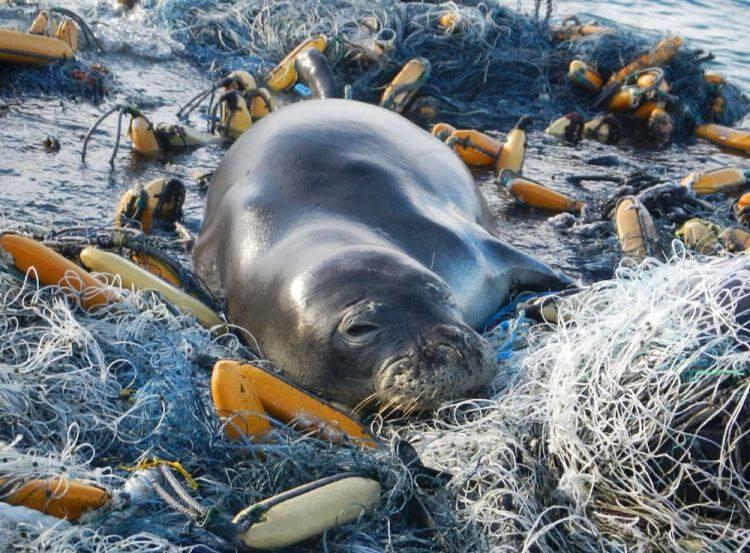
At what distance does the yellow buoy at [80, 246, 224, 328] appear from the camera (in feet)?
15.0

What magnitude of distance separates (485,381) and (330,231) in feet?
3.94

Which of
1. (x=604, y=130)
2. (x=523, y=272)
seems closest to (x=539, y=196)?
(x=523, y=272)

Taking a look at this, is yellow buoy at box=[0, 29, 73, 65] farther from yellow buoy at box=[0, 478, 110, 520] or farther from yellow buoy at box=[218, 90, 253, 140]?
yellow buoy at box=[0, 478, 110, 520]

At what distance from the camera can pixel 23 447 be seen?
3.21 m

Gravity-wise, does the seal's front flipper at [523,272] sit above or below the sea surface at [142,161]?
above

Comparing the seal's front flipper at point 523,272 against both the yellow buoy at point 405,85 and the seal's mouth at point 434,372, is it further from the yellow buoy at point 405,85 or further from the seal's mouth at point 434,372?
the yellow buoy at point 405,85

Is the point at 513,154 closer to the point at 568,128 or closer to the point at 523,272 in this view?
the point at 568,128

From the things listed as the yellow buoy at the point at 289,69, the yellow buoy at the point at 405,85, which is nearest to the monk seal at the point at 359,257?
the yellow buoy at the point at 405,85

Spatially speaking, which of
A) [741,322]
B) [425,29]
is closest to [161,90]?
[425,29]

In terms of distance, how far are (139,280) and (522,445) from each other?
202cm

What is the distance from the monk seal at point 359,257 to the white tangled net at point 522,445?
1.57 feet

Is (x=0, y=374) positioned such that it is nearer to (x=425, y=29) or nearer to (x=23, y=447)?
(x=23, y=447)

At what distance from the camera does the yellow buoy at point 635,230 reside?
6188 mm

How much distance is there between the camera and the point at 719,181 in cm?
791
